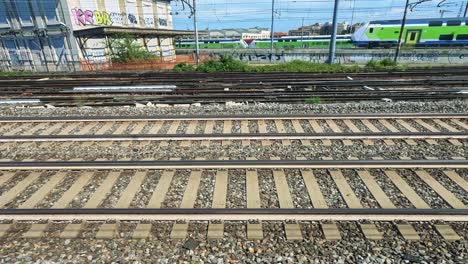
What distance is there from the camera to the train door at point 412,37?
1396 inches

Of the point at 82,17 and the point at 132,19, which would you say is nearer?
the point at 82,17

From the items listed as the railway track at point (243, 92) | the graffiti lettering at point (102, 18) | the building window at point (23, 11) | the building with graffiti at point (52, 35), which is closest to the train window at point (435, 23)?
the railway track at point (243, 92)

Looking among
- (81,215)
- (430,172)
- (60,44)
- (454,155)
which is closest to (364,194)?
(430,172)

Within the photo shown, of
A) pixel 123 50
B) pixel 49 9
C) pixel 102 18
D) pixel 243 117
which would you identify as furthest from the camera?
pixel 102 18

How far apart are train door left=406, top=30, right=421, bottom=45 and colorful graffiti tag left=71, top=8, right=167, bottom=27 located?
123ft

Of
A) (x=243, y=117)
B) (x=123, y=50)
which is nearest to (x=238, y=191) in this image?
(x=243, y=117)

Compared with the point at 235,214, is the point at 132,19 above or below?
above

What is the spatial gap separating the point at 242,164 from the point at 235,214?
1286 mm

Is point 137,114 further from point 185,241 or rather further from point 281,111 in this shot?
point 185,241

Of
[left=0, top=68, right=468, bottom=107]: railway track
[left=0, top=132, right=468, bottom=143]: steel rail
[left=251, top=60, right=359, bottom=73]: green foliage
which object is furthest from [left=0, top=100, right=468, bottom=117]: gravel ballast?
[left=251, top=60, right=359, bottom=73]: green foliage

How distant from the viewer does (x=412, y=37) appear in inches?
1404

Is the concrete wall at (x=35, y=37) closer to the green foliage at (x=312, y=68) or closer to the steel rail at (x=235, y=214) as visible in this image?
the green foliage at (x=312, y=68)

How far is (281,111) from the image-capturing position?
800 cm

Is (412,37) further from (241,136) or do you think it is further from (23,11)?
(23,11)
